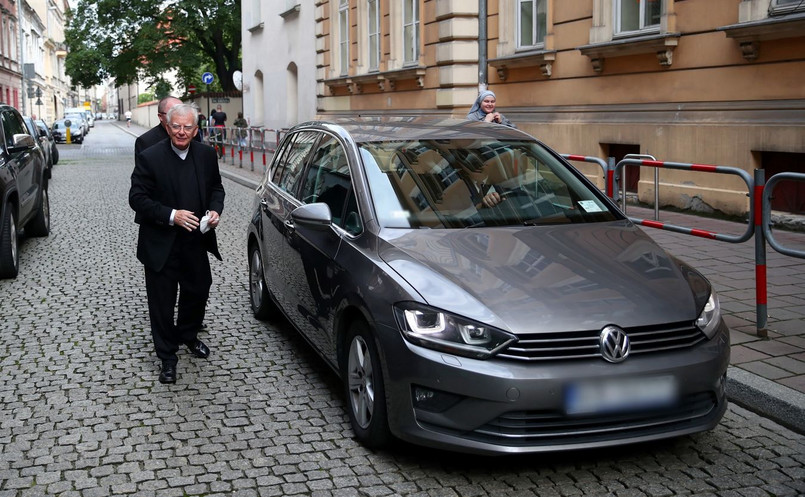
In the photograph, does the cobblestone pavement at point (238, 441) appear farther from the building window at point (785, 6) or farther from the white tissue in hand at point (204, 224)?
the building window at point (785, 6)

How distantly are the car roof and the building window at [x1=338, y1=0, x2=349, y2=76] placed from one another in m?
19.7

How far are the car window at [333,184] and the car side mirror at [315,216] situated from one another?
114mm

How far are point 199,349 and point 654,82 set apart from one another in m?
8.63

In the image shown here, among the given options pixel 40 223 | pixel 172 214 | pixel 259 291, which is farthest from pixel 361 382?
pixel 40 223

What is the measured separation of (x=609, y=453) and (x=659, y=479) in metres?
0.34

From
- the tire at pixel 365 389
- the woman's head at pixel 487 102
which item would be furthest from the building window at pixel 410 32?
the tire at pixel 365 389

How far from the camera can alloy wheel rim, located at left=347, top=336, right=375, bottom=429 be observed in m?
4.40

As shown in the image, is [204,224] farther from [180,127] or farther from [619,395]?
[619,395]

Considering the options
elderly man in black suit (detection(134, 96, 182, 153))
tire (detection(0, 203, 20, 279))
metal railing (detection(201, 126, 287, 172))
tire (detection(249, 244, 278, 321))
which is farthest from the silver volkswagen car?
metal railing (detection(201, 126, 287, 172))

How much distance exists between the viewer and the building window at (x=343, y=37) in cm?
2533

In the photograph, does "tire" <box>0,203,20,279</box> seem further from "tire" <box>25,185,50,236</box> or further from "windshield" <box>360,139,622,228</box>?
"windshield" <box>360,139,622,228</box>

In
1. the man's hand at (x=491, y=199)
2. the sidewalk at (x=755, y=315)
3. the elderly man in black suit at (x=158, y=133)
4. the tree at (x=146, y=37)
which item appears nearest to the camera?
the sidewalk at (x=755, y=315)

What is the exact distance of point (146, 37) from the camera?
40.4m

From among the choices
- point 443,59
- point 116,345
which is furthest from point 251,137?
point 116,345
